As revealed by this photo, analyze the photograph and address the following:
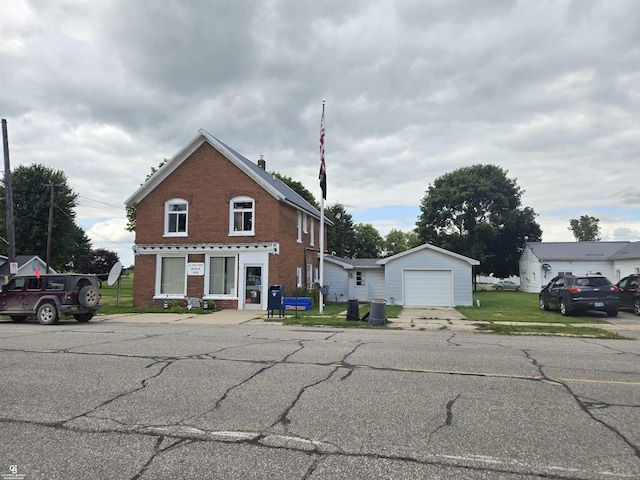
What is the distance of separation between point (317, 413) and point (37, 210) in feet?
162

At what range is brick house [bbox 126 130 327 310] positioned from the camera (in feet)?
70.6

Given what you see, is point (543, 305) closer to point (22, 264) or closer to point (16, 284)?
point (16, 284)

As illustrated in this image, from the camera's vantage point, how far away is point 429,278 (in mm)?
25531

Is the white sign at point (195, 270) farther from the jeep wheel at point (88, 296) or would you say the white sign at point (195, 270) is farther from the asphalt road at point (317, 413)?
the asphalt road at point (317, 413)

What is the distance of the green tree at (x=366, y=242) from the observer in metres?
70.8

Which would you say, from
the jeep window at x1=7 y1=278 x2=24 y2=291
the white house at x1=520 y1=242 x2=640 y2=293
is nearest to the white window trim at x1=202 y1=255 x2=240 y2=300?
the jeep window at x1=7 y1=278 x2=24 y2=291

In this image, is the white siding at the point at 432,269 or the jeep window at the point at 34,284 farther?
the white siding at the point at 432,269

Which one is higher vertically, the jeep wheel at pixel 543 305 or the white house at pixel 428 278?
the white house at pixel 428 278

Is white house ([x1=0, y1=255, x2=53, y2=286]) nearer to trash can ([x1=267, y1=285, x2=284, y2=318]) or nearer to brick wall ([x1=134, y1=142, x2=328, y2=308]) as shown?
brick wall ([x1=134, y1=142, x2=328, y2=308])

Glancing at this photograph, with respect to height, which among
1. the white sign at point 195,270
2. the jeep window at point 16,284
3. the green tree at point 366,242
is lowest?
the jeep window at point 16,284

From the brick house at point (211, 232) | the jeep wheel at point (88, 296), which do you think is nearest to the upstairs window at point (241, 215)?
the brick house at point (211, 232)

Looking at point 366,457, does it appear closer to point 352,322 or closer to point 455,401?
point 455,401

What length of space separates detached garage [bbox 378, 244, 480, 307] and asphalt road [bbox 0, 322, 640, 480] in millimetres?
15482

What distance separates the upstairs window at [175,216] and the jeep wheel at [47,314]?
26.2 feet
